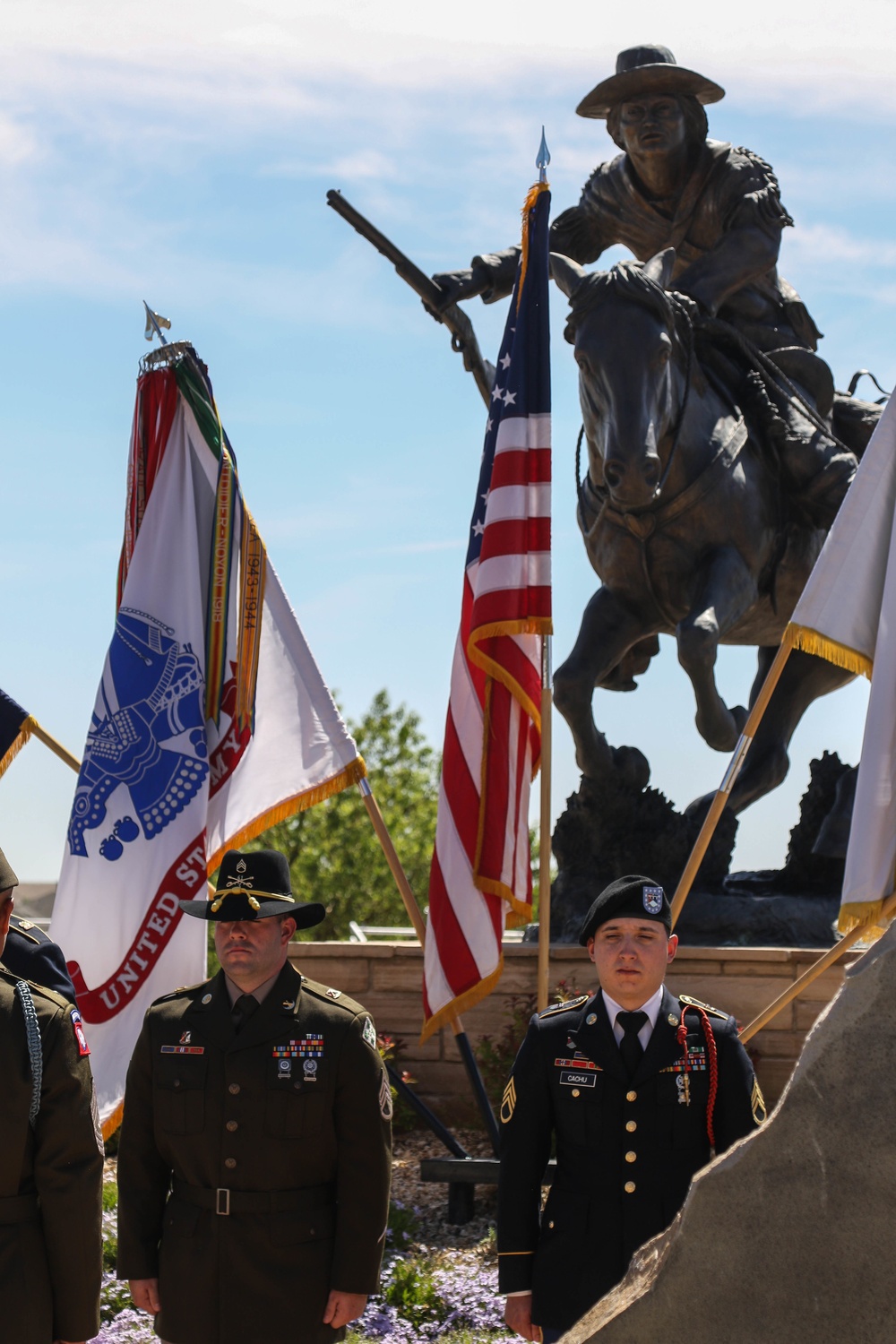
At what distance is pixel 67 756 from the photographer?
20.5ft

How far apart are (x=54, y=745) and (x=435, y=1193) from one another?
2.62 meters

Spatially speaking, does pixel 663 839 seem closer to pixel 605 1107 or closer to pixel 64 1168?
pixel 605 1107

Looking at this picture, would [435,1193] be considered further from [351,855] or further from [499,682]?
[351,855]

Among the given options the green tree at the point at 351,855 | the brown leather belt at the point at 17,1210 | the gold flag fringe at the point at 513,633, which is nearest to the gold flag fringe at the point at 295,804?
the gold flag fringe at the point at 513,633

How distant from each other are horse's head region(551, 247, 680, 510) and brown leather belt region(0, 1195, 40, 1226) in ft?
16.4

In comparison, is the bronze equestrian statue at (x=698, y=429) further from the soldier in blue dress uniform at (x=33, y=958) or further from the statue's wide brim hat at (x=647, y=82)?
the soldier in blue dress uniform at (x=33, y=958)

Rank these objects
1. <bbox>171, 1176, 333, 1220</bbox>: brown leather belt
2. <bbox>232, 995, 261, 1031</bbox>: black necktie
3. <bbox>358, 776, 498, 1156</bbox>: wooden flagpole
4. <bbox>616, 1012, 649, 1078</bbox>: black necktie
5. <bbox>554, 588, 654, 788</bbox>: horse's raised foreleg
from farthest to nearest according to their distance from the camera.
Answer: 1. <bbox>554, 588, 654, 788</bbox>: horse's raised foreleg
2. <bbox>358, 776, 498, 1156</bbox>: wooden flagpole
3. <bbox>232, 995, 261, 1031</bbox>: black necktie
4. <bbox>171, 1176, 333, 1220</bbox>: brown leather belt
5. <bbox>616, 1012, 649, 1078</bbox>: black necktie

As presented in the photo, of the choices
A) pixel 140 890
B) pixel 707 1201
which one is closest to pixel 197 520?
pixel 140 890

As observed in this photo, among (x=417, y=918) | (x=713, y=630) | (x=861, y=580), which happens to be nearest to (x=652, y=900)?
(x=861, y=580)

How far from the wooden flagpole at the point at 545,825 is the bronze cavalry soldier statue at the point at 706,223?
2938 millimetres

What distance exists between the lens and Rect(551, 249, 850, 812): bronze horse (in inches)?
297

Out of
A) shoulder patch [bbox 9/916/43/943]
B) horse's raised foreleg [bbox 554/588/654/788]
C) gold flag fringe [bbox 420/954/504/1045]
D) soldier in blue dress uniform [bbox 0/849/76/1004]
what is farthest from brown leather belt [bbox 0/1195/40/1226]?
horse's raised foreleg [bbox 554/588/654/788]

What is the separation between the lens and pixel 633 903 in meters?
3.55

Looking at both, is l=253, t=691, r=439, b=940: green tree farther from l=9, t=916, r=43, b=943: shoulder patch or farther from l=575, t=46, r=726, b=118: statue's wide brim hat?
l=9, t=916, r=43, b=943: shoulder patch
